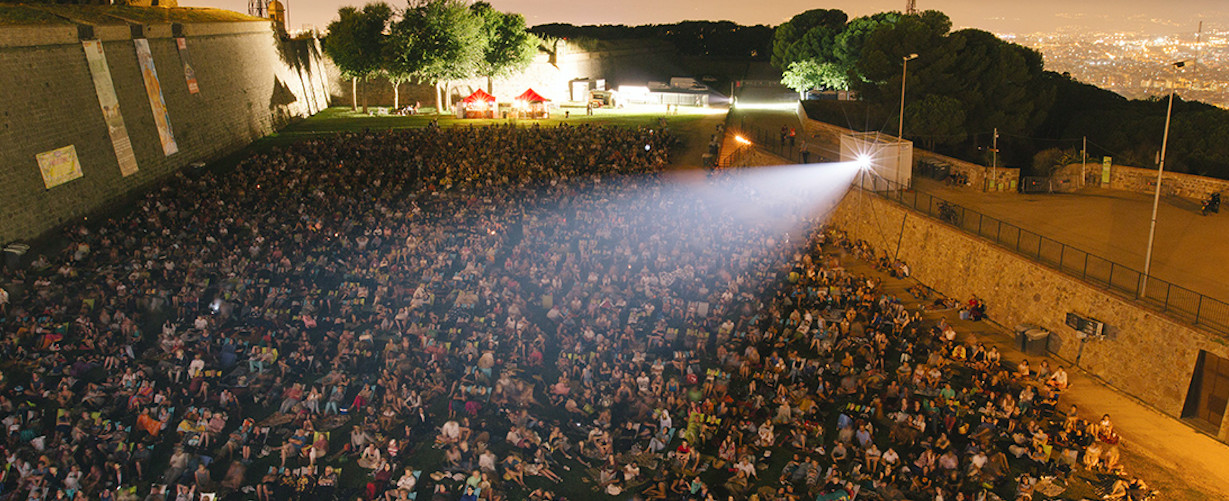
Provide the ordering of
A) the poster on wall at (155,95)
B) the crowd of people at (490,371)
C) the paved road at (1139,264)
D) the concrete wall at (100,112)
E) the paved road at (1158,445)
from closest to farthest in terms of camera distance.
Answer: the crowd of people at (490,371) < the paved road at (1158,445) < the paved road at (1139,264) < the concrete wall at (100,112) < the poster on wall at (155,95)

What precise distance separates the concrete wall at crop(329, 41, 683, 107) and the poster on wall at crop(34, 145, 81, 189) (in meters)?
28.0

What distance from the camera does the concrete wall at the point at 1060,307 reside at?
14477 mm

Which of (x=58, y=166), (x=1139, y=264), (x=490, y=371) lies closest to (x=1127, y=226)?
(x=1139, y=264)

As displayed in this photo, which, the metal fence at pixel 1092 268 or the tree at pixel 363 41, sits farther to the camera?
the tree at pixel 363 41

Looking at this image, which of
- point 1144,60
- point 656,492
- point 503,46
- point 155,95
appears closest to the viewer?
point 656,492

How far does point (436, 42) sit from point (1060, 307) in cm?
3758

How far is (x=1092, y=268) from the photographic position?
17.1 meters

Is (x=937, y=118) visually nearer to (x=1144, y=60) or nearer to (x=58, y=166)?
(x=1144, y=60)

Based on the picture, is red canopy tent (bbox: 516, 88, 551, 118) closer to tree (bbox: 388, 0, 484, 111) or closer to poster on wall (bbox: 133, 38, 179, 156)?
tree (bbox: 388, 0, 484, 111)

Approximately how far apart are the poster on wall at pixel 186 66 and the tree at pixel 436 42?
14.2m

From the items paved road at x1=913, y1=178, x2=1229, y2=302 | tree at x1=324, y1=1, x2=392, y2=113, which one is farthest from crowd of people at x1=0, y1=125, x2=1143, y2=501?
tree at x1=324, y1=1, x2=392, y2=113

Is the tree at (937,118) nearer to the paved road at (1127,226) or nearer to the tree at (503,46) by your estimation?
the paved road at (1127,226)

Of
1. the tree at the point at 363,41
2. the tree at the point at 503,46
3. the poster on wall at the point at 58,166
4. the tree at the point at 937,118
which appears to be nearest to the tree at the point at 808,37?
the tree at the point at 503,46

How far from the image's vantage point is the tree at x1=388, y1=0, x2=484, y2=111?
4534 cm
